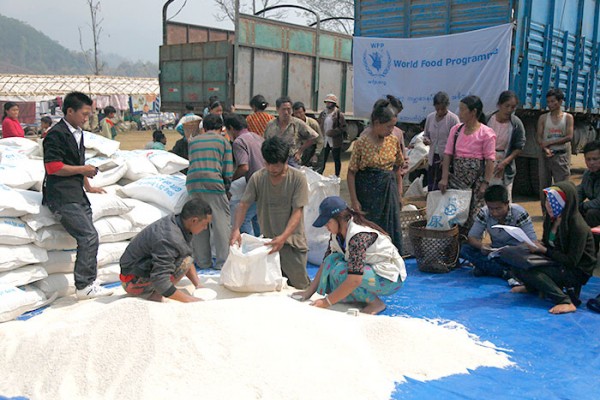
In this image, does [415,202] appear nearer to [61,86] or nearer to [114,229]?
[114,229]

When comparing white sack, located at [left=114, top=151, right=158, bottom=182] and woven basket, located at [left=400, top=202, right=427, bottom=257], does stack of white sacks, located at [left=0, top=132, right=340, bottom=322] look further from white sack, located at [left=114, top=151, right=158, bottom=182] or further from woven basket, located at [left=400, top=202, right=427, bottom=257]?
woven basket, located at [left=400, top=202, right=427, bottom=257]

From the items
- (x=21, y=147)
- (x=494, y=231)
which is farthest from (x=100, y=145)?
(x=494, y=231)

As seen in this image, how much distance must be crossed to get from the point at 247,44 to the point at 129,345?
8.20 m

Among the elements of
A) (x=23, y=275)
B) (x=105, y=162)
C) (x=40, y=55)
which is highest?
(x=40, y=55)

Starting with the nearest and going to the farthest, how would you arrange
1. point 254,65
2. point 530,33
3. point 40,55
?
point 530,33 → point 254,65 → point 40,55

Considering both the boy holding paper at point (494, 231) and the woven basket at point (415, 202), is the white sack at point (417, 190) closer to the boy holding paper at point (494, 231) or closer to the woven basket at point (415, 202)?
the woven basket at point (415, 202)

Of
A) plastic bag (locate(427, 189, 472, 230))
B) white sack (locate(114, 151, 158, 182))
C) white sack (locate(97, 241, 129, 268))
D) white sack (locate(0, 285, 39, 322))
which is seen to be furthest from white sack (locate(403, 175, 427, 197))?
white sack (locate(0, 285, 39, 322))

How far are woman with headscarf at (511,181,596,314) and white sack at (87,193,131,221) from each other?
2939 mm

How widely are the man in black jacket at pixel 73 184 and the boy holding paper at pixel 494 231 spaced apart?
2852mm

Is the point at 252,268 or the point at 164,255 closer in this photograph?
the point at 164,255

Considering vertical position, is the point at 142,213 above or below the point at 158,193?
below

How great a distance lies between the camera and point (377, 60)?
8.18 meters

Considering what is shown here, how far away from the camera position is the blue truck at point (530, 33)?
709 cm

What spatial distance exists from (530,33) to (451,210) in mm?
3378
